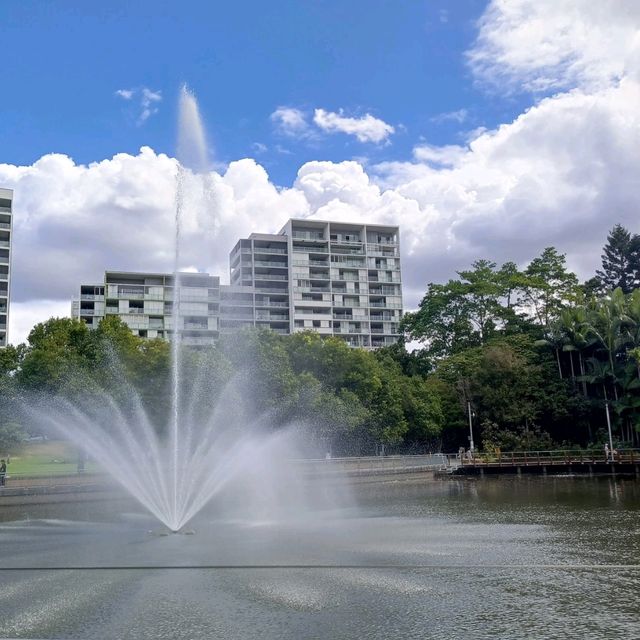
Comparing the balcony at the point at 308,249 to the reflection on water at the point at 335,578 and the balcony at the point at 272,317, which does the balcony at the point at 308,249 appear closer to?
the balcony at the point at 272,317

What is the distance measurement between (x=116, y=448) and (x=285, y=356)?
20.2m

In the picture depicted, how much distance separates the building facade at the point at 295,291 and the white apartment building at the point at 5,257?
48.9 feet

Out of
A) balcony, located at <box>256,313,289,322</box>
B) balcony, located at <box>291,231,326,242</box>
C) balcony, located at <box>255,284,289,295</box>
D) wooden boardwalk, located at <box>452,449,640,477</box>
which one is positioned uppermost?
balcony, located at <box>291,231,326,242</box>

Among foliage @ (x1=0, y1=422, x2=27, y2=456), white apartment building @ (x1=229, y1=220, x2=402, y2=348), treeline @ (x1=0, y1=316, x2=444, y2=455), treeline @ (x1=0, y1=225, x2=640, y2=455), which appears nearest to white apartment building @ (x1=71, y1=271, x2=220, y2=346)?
white apartment building @ (x1=229, y1=220, x2=402, y2=348)

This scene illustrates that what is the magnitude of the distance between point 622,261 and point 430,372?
127 ft

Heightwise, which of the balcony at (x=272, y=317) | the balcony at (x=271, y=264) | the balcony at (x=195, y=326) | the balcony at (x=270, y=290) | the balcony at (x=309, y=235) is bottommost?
the balcony at (x=195, y=326)

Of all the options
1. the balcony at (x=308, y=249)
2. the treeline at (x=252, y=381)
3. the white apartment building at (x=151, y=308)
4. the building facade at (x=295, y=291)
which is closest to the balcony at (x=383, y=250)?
the building facade at (x=295, y=291)

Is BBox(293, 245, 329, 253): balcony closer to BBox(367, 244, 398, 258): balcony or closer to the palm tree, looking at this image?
BBox(367, 244, 398, 258): balcony

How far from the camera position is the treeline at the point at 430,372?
4678 centimetres

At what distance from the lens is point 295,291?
361ft

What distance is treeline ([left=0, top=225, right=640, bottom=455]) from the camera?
46.8m

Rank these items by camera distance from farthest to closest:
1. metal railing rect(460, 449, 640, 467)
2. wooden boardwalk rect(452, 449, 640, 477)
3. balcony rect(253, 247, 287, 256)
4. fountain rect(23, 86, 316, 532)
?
Answer: 1. balcony rect(253, 247, 287, 256)
2. metal railing rect(460, 449, 640, 467)
3. wooden boardwalk rect(452, 449, 640, 477)
4. fountain rect(23, 86, 316, 532)

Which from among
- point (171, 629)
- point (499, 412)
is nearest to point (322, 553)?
point (171, 629)

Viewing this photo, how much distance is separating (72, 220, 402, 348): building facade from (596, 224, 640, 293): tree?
109 feet
